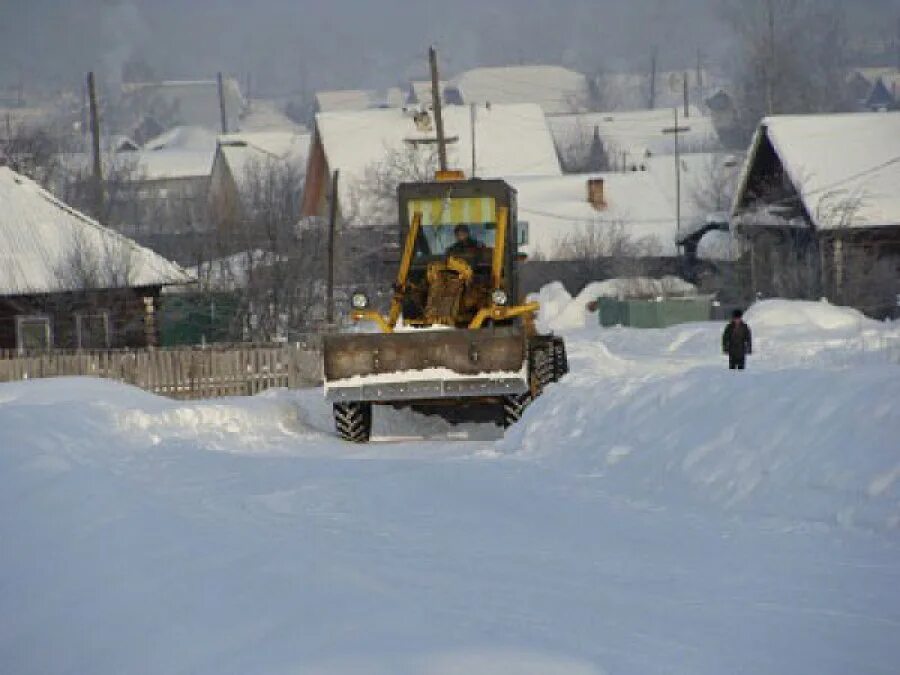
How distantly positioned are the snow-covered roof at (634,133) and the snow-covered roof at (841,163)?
57.7 metres

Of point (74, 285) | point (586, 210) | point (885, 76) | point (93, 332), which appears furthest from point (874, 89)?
point (74, 285)

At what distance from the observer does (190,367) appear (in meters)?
32.6

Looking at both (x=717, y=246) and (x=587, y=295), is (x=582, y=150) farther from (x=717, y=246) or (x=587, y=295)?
(x=587, y=295)

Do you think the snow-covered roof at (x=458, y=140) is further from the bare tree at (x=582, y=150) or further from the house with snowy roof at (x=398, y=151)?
the bare tree at (x=582, y=150)

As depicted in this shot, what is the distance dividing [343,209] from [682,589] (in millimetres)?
58568

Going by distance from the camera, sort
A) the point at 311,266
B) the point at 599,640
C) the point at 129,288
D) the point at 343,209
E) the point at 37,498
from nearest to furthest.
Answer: the point at 599,640, the point at 37,498, the point at 129,288, the point at 311,266, the point at 343,209

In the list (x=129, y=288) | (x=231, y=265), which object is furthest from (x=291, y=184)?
(x=129, y=288)

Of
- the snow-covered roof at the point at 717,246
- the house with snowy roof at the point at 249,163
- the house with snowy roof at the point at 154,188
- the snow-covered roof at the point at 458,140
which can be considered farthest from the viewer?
the house with snowy roof at the point at 249,163

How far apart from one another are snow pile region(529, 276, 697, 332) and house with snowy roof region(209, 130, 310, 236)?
3275 centimetres

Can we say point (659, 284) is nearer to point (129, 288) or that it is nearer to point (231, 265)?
point (231, 265)

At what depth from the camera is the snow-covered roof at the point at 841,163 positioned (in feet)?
160

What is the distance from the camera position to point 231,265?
43.9 metres

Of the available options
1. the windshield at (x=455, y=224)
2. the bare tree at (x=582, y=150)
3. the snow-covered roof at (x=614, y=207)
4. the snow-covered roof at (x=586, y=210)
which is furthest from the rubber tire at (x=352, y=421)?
the bare tree at (x=582, y=150)

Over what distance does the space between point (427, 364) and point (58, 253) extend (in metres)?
20.8
